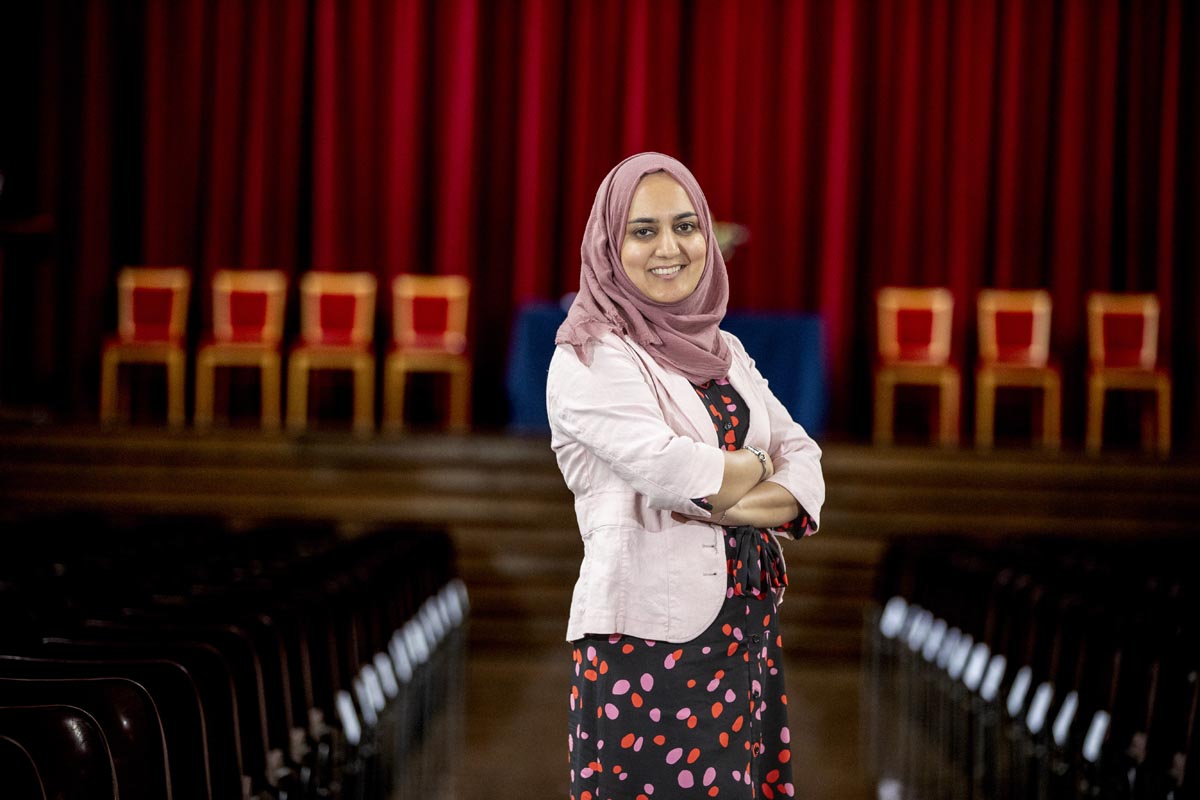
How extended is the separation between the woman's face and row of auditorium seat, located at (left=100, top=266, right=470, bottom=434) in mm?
5625

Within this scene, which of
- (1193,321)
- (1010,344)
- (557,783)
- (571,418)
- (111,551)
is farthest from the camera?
(1193,321)

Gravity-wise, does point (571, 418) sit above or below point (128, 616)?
above

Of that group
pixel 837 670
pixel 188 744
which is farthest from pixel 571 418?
pixel 837 670

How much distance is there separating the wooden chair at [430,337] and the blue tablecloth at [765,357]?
22.2 inches

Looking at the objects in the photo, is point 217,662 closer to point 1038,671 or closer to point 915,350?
point 1038,671

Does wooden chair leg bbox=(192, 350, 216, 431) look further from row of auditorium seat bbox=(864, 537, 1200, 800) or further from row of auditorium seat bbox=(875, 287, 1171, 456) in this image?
row of auditorium seat bbox=(864, 537, 1200, 800)

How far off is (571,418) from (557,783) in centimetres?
224

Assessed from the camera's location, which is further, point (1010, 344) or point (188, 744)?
point (1010, 344)

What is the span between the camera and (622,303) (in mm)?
1660

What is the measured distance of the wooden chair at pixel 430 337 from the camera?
7250 millimetres

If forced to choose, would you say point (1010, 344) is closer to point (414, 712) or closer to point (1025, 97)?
point (1025, 97)

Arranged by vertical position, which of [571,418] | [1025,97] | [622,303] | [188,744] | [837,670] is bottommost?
[837,670]

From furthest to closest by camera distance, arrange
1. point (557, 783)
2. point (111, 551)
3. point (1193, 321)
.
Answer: point (1193, 321) < point (557, 783) < point (111, 551)

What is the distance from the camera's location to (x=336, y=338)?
7316mm
